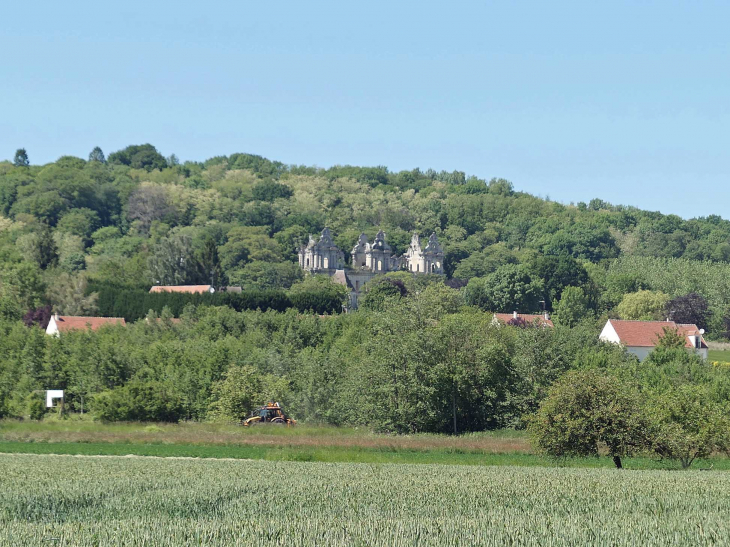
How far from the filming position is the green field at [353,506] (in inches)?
628

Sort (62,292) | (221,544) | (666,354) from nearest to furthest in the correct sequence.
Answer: (221,544) → (666,354) → (62,292)

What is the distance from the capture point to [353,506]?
20.7 meters

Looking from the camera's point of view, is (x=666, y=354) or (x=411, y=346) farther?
(x=666, y=354)

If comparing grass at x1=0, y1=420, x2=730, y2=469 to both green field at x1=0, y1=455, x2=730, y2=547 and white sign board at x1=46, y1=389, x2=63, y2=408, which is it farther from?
green field at x1=0, y1=455, x2=730, y2=547

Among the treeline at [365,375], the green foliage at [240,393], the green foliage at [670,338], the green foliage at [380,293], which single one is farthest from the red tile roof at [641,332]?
the green foliage at [240,393]

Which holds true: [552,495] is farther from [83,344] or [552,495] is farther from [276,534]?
[83,344]

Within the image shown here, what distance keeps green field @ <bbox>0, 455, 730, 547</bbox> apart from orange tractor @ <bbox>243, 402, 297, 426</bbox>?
2469 centimetres

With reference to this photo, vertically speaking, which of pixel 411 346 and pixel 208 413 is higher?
pixel 411 346

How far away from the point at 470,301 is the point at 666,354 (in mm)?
86994

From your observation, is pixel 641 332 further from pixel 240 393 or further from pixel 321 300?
pixel 321 300

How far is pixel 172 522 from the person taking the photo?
57.5 ft

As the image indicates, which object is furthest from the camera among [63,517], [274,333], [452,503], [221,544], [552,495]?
[274,333]

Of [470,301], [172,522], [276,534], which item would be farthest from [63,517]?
[470,301]

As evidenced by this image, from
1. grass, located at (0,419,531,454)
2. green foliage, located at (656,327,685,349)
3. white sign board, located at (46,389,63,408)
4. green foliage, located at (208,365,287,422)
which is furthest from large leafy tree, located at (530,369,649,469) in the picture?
green foliage, located at (656,327,685,349)
